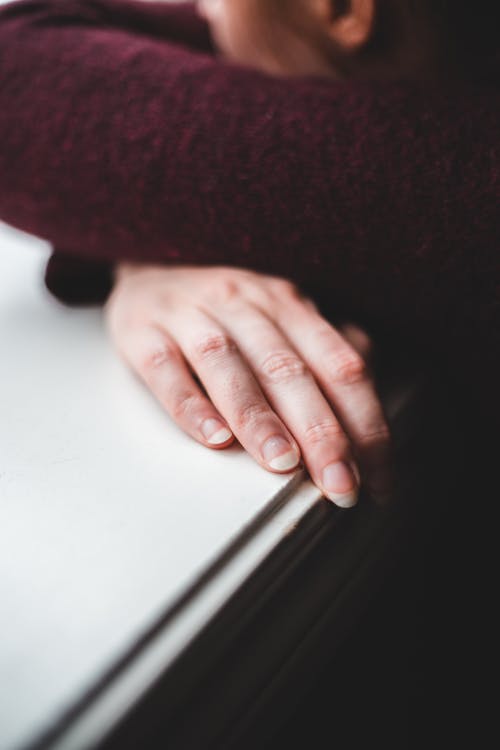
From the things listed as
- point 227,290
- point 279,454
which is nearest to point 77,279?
point 227,290

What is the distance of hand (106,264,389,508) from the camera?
0.31 metres

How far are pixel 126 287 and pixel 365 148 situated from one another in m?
0.18

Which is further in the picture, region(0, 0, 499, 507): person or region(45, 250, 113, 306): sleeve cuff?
region(45, 250, 113, 306): sleeve cuff

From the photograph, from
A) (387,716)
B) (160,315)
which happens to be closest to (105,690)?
(160,315)

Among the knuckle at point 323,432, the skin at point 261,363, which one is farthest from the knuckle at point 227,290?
the knuckle at point 323,432

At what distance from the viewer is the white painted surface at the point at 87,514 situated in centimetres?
23

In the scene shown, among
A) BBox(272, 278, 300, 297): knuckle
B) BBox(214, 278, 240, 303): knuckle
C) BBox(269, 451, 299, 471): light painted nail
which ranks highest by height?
BBox(272, 278, 300, 297): knuckle

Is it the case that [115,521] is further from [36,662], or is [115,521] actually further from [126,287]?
[126,287]

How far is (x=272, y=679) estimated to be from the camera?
11.4 inches

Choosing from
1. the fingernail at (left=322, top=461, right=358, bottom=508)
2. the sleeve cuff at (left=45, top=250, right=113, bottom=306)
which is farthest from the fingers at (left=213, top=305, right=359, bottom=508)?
the sleeve cuff at (left=45, top=250, right=113, bottom=306)

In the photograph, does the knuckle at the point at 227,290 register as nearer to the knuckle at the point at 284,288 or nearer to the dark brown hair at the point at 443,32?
the knuckle at the point at 284,288

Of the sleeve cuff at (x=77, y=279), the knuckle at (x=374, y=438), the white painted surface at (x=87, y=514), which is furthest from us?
the sleeve cuff at (x=77, y=279)

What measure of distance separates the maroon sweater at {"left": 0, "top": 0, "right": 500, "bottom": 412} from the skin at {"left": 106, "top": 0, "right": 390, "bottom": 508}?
24 mm

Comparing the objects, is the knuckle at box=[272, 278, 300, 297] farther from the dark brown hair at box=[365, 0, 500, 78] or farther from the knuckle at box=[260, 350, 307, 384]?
the dark brown hair at box=[365, 0, 500, 78]
